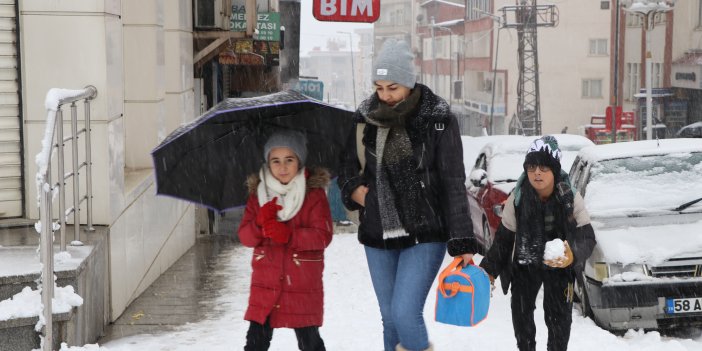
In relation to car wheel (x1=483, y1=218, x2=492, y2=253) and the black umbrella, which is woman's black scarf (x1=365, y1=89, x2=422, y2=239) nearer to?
the black umbrella

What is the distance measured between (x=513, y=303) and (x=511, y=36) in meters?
70.4

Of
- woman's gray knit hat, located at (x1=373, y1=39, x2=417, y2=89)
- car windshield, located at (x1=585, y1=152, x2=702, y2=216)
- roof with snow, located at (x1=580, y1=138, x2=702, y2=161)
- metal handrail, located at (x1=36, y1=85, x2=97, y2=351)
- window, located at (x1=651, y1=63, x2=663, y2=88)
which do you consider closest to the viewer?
woman's gray knit hat, located at (x1=373, y1=39, x2=417, y2=89)

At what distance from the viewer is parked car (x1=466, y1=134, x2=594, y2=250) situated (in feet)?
40.5

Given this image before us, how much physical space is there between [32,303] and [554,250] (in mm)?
2931

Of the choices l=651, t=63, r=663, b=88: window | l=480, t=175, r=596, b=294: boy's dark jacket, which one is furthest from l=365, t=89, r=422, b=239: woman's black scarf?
l=651, t=63, r=663, b=88: window

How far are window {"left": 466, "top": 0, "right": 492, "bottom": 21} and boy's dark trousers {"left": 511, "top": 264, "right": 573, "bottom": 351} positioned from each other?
74.6 m

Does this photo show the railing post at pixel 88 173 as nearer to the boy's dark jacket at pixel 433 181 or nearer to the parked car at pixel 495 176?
the boy's dark jacket at pixel 433 181

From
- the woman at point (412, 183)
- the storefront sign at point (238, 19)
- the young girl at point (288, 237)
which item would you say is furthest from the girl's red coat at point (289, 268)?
the storefront sign at point (238, 19)

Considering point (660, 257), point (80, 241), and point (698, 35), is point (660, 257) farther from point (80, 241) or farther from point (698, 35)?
point (698, 35)

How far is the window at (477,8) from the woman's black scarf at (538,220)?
245 feet

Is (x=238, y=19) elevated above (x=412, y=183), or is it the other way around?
(x=238, y=19)

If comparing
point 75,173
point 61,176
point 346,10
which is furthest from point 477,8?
point 61,176

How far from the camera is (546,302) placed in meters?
6.09

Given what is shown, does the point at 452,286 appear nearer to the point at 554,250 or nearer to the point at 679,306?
the point at 554,250
